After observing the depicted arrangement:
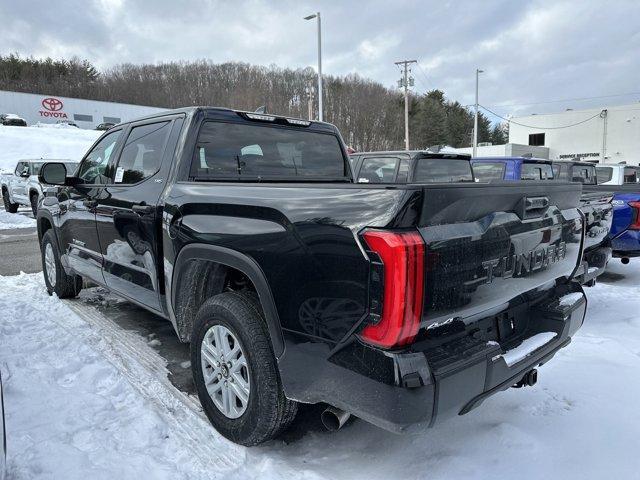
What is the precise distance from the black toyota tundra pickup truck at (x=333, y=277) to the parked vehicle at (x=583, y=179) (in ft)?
4.15

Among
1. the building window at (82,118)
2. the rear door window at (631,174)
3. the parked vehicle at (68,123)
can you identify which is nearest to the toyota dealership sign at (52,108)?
the parked vehicle at (68,123)

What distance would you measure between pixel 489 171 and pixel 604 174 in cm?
783

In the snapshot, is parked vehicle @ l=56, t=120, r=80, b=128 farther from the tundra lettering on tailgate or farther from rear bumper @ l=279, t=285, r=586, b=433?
the tundra lettering on tailgate

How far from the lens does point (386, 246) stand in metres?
1.76

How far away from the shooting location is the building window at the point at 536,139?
47.1 meters

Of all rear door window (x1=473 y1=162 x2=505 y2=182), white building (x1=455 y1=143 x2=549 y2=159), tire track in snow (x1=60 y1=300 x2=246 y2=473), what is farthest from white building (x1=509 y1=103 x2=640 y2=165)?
tire track in snow (x1=60 y1=300 x2=246 y2=473)

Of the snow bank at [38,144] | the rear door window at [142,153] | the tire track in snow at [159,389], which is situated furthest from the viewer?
the snow bank at [38,144]

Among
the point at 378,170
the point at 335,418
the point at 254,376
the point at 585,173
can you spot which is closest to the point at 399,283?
the point at 335,418

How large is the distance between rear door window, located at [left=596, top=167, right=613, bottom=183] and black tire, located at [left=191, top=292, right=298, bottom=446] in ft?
47.6

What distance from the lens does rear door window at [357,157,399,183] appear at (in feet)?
23.6

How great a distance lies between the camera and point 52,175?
181 inches

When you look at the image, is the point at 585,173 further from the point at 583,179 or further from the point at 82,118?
the point at 82,118

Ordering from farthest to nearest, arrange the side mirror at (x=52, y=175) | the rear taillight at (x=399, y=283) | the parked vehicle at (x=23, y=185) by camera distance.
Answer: the parked vehicle at (x=23, y=185)
the side mirror at (x=52, y=175)
the rear taillight at (x=399, y=283)

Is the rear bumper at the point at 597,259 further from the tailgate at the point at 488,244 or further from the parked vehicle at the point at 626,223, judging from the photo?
the tailgate at the point at 488,244
